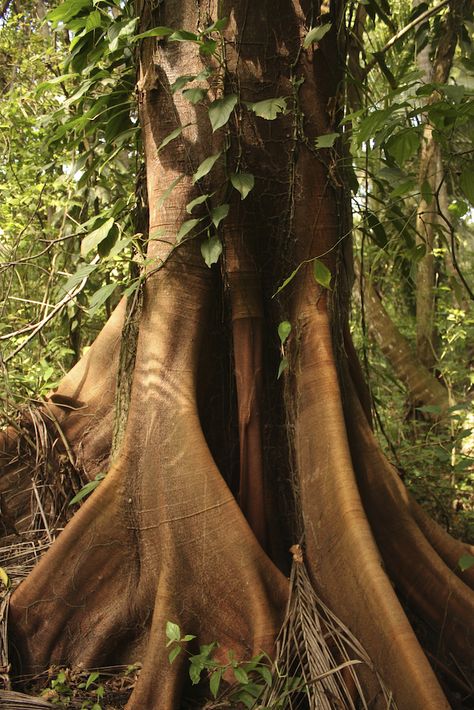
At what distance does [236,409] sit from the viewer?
318 cm

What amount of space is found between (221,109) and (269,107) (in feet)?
0.62

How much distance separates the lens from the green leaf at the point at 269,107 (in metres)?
2.67

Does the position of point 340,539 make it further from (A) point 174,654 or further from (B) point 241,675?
(A) point 174,654

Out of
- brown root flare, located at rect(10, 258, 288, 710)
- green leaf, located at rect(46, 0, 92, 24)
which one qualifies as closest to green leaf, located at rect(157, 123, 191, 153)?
brown root flare, located at rect(10, 258, 288, 710)

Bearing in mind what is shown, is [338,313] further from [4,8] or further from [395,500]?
[4,8]

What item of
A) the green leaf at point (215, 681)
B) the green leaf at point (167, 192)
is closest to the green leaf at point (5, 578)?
the green leaf at point (215, 681)

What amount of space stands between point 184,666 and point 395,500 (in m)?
1.10

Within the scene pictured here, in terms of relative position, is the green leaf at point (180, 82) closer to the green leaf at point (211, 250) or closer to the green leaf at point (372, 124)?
the green leaf at point (211, 250)

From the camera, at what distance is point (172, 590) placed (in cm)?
270

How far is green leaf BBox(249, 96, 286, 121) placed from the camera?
267 centimetres

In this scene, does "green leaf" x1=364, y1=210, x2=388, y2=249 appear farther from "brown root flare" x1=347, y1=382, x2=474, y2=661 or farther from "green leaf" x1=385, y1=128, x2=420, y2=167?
"brown root flare" x1=347, y1=382, x2=474, y2=661

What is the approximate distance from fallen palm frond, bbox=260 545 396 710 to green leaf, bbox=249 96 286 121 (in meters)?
1.85

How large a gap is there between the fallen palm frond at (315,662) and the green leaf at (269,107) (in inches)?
72.8

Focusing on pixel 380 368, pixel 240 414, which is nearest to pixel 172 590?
pixel 240 414
